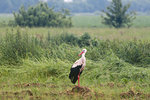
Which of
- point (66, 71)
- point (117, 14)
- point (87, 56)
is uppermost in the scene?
point (117, 14)

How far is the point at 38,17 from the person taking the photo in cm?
2659

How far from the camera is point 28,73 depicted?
330 inches

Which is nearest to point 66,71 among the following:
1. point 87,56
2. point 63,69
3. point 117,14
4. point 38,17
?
point 63,69

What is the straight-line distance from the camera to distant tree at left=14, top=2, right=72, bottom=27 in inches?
1043

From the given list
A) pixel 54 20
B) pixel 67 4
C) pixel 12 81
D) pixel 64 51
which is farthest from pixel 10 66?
pixel 67 4

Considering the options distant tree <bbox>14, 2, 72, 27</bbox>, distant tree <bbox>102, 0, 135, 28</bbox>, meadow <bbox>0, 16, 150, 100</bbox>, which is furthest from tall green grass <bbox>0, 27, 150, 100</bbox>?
distant tree <bbox>102, 0, 135, 28</bbox>

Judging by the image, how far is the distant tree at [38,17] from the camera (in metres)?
26.5

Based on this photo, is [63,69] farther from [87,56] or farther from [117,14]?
[117,14]

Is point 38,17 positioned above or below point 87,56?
above

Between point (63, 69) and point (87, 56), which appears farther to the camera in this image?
point (87, 56)

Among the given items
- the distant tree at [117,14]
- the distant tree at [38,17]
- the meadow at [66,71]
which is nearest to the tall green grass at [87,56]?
the meadow at [66,71]

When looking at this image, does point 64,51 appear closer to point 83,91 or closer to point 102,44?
point 102,44

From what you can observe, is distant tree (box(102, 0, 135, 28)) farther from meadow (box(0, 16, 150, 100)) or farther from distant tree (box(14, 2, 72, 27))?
meadow (box(0, 16, 150, 100))

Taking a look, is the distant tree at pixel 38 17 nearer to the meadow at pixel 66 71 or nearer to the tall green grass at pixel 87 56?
the meadow at pixel 66 71
